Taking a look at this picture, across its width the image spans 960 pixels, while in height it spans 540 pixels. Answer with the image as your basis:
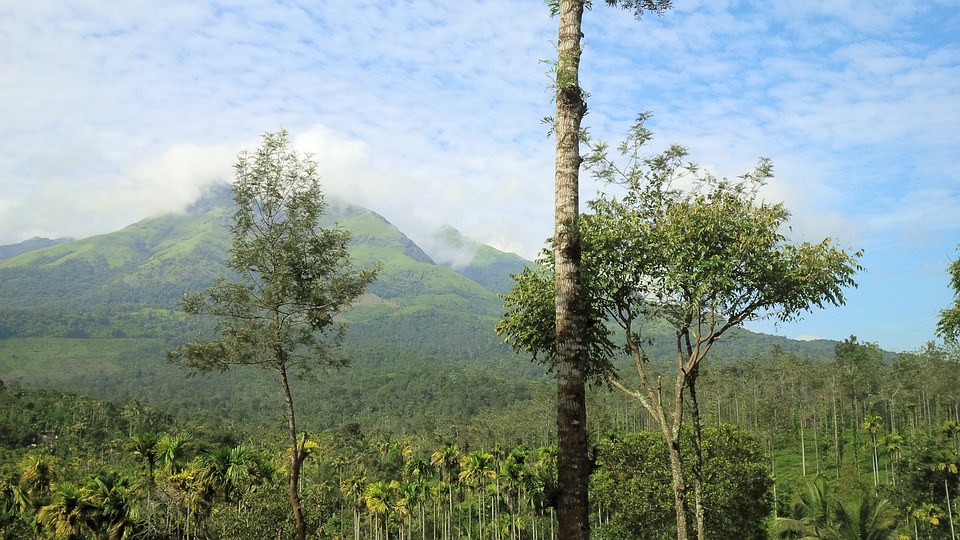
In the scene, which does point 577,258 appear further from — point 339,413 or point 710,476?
point 339,413

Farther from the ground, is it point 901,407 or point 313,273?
point 313,273

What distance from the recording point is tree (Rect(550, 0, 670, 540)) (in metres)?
6.92

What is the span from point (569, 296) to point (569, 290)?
0.26 ft

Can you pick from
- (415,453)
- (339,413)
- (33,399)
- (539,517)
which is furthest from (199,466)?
(339,413)

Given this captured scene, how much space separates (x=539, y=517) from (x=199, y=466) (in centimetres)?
4756

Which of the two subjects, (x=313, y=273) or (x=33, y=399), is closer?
(x=313, y=273)

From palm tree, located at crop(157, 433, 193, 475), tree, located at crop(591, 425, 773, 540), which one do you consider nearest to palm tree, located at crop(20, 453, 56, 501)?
palm tree, located at crop(157, 433, 193, 475)

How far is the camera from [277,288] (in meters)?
19.1

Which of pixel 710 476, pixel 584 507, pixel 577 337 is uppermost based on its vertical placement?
pixel 577 337

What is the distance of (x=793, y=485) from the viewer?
221 ft

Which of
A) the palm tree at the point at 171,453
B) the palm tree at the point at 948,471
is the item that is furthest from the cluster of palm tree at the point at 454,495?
the palm tree at the point at 948,471

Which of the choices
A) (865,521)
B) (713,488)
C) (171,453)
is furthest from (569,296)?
(865,521)

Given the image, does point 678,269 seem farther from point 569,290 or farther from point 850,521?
point 850,521

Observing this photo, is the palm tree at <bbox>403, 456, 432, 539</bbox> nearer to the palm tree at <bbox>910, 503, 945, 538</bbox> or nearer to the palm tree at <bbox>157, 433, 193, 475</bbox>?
the palm tree at <bbox>157, 433, 193, 475</bbox>
